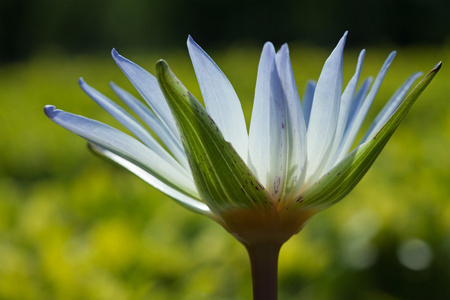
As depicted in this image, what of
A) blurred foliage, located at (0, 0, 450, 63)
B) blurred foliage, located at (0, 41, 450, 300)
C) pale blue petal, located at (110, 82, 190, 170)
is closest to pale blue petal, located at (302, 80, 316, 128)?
pale blue petal, located at (110, 82, 190, 170)

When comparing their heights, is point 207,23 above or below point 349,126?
above

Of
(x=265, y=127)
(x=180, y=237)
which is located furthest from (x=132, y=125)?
(x=180, y=237)

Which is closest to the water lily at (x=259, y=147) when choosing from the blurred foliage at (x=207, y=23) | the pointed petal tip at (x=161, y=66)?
the pointed petal tip at (x=161, y=66)

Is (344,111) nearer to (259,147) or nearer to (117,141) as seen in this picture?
(259,147)

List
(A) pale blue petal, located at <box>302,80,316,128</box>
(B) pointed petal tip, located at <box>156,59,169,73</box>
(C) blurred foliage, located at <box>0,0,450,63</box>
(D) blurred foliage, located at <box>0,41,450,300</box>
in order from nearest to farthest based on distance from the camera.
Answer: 1. (B) pointed petal tip, located at <box>156,59,169,73</box>
2. (A) pale blue petal, located at <box>302,80,316,128</box>
3. (D) blurred foliage, located at <box>0,41,450,300</box>
4. (C) blurred foliage, located at <box>0,0,450,63</box>

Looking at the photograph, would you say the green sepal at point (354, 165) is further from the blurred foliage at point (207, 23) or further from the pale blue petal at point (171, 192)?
the blurred foliage at point (207, 23)

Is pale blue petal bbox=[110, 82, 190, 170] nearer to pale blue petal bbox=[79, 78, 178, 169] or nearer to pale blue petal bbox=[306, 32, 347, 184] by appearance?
pale blue petal bbox=[79, 78, 178, 169]
